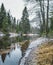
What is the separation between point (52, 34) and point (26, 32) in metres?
75.3

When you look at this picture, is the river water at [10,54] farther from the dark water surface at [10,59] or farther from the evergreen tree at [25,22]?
the evergreen tree at [25,22]

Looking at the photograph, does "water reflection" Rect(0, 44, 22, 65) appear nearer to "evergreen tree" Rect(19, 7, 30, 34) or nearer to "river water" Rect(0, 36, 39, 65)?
"river water" Rect(0, 36, 39, 65)

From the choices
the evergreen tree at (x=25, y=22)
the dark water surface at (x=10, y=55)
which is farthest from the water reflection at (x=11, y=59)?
the evergreen tree at (x=25, y=22)

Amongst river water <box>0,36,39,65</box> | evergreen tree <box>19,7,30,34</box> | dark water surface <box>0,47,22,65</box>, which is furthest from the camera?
evergreen tree <box>19,7,30,34</box>

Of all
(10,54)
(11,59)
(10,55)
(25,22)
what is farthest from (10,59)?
(25,22)

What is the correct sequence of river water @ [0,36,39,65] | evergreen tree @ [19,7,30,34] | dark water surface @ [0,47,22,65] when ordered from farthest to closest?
evergreen tree @ [19,7,30,34] → river water @ [0,36,39,65] → dark water surface @ [0,47,22,65]

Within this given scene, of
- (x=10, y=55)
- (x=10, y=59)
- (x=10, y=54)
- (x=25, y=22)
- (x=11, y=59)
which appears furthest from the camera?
(x=25, y=22)

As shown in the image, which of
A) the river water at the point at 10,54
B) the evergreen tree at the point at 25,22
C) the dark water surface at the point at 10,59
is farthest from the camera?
the evergreen tree at the point at 25,22

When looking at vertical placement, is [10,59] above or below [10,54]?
above

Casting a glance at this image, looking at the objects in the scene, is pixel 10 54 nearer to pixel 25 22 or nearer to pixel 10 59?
A: pixel 10 59

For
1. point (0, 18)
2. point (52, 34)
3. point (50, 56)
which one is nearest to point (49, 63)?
point (50, 56)

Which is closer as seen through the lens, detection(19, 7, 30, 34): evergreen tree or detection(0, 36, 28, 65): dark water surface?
detection(0, 36, 28, 65): dark water surface

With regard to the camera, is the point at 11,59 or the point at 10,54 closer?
the point at 11,59

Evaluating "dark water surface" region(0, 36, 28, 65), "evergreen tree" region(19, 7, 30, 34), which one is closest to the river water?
"dark water surface" region(0, 36, 28, 65)
